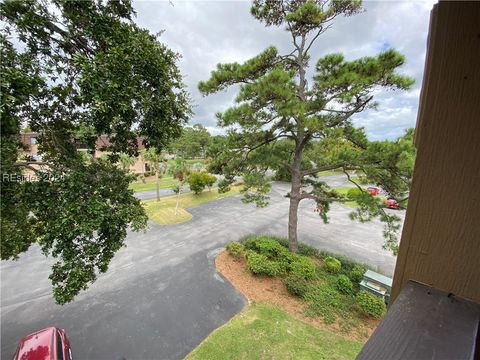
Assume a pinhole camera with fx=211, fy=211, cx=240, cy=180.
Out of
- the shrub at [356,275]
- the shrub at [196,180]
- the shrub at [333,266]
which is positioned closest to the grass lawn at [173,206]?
the shrub at [196,180]

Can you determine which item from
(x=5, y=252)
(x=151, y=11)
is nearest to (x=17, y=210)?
(x=5, y=252)

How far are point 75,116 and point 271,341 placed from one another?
19.5 feet

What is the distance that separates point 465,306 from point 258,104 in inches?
232

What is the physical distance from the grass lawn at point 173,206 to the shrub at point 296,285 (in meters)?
6.06

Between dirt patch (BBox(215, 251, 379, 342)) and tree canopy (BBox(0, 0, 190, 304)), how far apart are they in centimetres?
457

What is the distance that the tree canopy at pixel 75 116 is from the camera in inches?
106

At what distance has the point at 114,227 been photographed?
349cm

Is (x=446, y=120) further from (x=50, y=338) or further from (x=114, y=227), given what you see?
(x=50, y=338)

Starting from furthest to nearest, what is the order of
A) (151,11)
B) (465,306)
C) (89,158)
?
(89,158) → (151,11) → (465,306)

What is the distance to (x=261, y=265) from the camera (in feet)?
23.6

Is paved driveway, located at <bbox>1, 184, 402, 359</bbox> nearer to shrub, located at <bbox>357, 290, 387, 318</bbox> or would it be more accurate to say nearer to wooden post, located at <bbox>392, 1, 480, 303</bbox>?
shrub, located at <bbox>357, 290, 387, 318</bbox>

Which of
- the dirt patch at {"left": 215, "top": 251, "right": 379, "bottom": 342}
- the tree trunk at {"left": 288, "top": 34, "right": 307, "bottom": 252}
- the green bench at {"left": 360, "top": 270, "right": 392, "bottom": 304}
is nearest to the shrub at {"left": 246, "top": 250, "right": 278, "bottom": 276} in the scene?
the dirt patch at {"left": 215, "top": 251, "right": 379, "bottom": 342}

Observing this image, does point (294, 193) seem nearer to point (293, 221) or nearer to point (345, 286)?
point (293, 221)

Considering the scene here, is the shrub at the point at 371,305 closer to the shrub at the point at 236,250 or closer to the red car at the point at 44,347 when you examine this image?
the shrub at the point at 236,250
